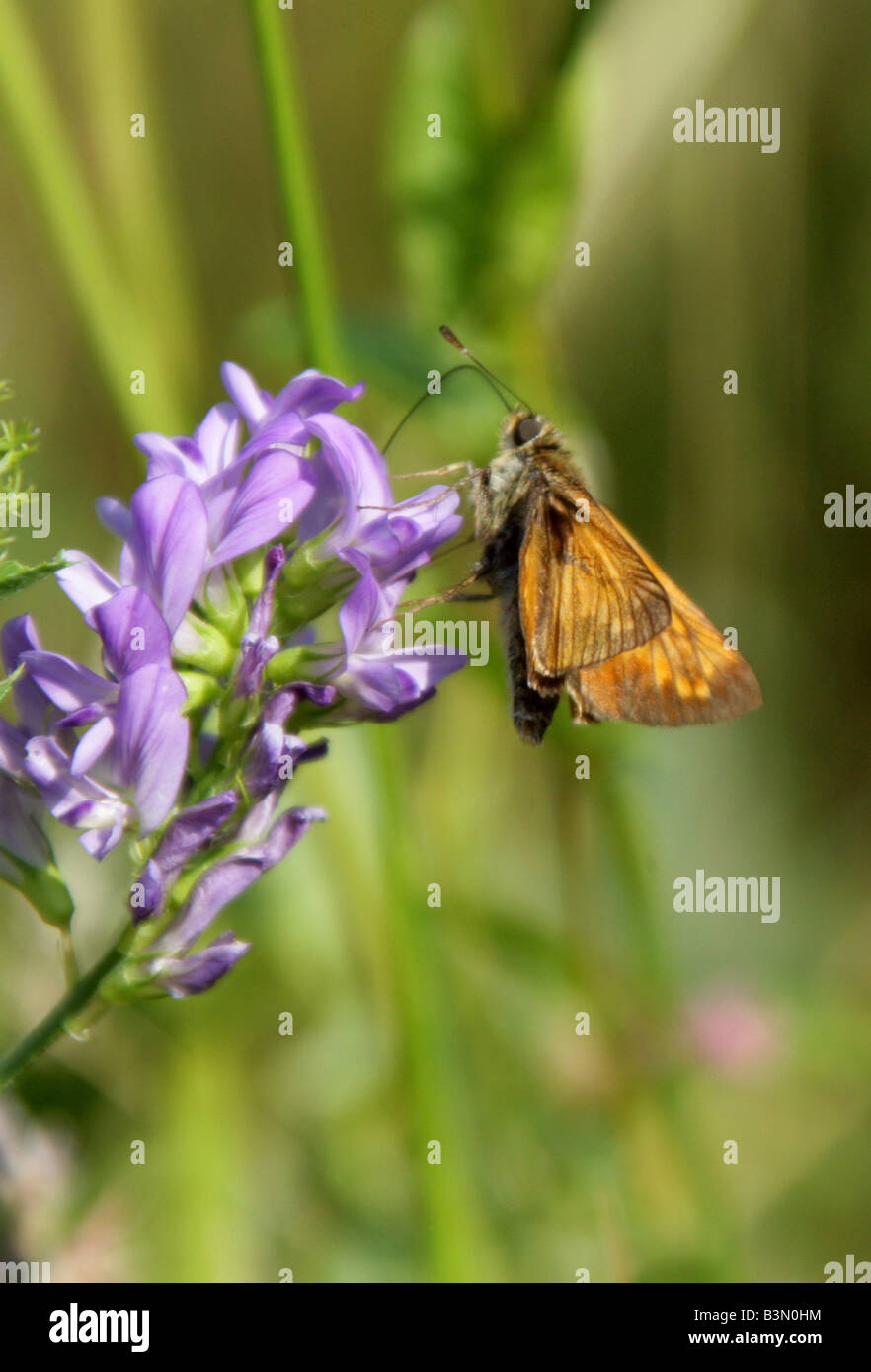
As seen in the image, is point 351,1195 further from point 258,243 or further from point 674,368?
point 258,243

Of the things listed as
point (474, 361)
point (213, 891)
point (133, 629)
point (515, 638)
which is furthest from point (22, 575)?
point (474, 361)

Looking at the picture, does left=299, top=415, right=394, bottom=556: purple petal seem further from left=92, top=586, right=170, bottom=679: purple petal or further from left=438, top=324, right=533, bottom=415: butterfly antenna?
left=438, top=324, right=533, bottom=415: butterfly antenna

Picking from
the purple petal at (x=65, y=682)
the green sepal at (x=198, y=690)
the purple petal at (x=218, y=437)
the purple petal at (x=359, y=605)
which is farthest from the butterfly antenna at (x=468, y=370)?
the purple petal at (x=65, y=682)

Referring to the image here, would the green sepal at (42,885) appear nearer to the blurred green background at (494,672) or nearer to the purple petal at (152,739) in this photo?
the purple petal at (152,739)

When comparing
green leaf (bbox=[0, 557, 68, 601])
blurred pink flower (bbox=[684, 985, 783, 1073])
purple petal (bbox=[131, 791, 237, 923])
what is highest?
green leaf (bbox=[0, 557, 68, 601])

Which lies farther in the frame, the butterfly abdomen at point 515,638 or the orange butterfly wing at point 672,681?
the orange butterfly wing at point 672,681

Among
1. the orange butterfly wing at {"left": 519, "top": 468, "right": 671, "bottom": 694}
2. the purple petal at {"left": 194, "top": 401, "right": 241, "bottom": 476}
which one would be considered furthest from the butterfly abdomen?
the purple petal at {"left": 194, "top": 401, "right": 241, "bottom": 476}
